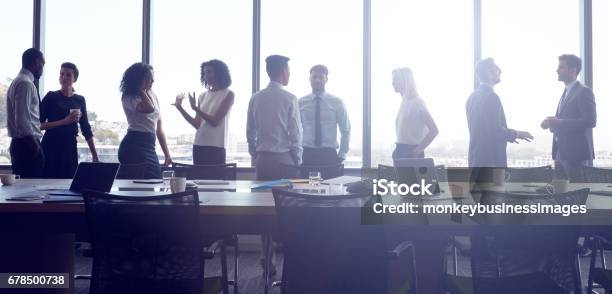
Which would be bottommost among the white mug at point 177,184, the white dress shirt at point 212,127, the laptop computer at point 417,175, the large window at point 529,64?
the white mug at point 177,184

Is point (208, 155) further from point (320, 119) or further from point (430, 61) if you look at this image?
point (430, 61)

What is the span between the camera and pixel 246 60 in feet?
18.2

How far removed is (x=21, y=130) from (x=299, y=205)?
10.4 feet

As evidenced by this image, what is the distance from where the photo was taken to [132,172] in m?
3.47

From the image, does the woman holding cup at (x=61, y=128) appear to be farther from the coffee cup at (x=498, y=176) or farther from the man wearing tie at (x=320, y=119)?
the coffee cup at (x=498, y=176)

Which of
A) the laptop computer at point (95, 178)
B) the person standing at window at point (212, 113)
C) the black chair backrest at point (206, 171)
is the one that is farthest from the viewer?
the person standing at window at point (212, 113)

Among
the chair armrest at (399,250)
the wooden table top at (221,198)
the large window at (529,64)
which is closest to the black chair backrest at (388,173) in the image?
the wooden table top at (221,198)

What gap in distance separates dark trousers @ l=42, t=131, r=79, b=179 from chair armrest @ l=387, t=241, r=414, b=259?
10.8ft

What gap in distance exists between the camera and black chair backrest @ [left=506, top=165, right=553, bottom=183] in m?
3.28

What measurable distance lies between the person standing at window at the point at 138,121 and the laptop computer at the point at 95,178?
39.8 inches

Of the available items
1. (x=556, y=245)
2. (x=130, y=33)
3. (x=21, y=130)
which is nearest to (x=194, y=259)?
(x=556, y=245)

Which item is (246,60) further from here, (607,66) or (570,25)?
(607,66)

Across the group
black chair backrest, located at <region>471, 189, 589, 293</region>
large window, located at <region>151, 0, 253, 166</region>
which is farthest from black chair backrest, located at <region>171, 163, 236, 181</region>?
black chair backrest, located at <region>471, 189, 589, 293</region>

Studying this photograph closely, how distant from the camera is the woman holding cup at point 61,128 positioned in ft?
14.5
